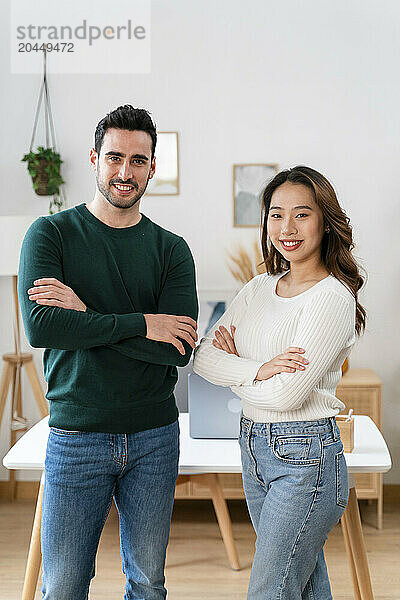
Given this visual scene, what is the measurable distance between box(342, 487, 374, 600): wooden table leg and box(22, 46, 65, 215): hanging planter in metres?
2.29

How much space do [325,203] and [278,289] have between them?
0.91 feet

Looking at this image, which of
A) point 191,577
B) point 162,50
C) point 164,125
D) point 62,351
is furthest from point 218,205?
point 62,351

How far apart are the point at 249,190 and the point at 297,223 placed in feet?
6.51

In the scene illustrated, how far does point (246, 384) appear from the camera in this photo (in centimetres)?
187

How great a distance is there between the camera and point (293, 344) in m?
1.79

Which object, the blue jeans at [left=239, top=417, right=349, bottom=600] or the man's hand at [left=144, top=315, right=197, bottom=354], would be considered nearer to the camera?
the blue jeans at [left=239, top=417, right=349, bottom=600]

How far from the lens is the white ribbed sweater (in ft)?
5.73

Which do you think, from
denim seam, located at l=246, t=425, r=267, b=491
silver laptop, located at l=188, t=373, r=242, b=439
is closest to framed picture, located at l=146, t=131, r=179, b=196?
silver laptop, located at l=188, t=373, r=242, b=439

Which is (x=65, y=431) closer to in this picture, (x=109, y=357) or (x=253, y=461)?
(x=109, y=357)

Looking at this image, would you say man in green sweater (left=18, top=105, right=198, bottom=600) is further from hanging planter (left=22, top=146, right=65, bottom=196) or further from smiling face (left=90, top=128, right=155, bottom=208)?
hanging planter (left=22, top=146, right=65, bottom=196)

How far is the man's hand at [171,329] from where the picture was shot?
1.86 m

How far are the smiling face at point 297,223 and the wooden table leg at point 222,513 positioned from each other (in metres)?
1.39

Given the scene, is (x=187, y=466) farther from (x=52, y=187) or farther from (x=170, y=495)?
(x=52, y=187)

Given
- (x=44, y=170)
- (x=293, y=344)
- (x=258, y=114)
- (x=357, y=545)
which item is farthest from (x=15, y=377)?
(x=293, y=344)
